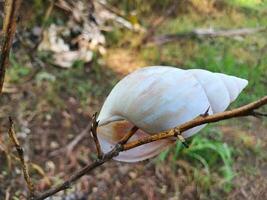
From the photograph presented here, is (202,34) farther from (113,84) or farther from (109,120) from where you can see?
(109,120)

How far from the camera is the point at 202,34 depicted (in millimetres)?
2521

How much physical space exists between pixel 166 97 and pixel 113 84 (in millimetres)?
1548

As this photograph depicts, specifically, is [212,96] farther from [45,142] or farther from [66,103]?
[66,103]

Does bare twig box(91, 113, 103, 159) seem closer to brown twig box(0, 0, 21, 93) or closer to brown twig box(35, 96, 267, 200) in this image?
brown twig box(35, 96, 267, 200)

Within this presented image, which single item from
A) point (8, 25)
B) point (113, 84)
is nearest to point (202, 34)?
point (113, 84)

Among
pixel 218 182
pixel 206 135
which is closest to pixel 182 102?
pixel 218 182

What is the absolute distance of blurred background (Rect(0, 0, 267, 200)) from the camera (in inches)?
61.9

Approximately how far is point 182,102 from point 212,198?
1.16m

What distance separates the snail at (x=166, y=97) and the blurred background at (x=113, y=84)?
0.73 metres

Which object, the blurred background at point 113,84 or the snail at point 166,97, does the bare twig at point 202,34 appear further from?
the snail at point 166,97

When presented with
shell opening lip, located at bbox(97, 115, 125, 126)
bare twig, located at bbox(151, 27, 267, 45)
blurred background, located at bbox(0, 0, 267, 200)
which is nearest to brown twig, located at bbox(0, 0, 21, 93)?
shell opening lip, located at bbox(97, 115, 125, 126)

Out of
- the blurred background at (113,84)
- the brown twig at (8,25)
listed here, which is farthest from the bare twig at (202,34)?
the brown twig at (8,25)

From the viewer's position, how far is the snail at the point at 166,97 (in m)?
0.48

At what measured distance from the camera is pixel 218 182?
5.37 feet
